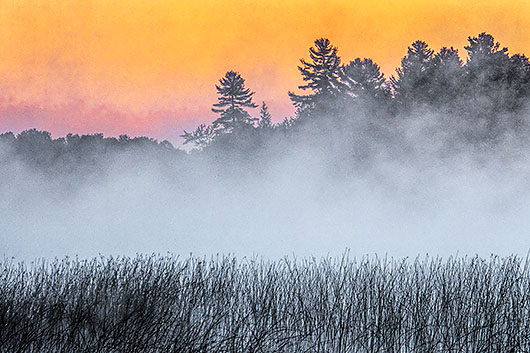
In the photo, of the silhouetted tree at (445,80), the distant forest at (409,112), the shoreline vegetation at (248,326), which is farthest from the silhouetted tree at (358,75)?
the shoreline vegetation at (248,326)

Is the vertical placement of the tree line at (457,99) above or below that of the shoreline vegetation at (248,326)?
above

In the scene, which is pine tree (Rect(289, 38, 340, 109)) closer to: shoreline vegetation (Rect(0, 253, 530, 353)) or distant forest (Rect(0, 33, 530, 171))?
Result: distant forest (Rect(0, 33, 530, 171))

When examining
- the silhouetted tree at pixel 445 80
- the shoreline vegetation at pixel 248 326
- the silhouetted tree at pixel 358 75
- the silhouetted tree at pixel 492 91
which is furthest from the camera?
the silhouetted tree at pixel 358 75

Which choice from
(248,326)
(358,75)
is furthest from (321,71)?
(248,326)

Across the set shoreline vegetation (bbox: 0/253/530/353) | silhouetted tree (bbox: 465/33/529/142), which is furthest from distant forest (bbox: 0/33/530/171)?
shoreline vegetation (bbox: 0/253/530/353)

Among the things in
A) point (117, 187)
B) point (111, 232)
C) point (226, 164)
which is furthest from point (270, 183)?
point (117, 187)

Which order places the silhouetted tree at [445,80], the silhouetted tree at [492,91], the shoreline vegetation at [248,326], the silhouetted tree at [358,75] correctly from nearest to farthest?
the shoreline vegetation at [248,326], the silhouetted tree at [492,91], the silhouetted tree at [445,80], the silhouetted tree at [358,75]

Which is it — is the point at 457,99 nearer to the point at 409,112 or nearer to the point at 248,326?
the point at 409,112

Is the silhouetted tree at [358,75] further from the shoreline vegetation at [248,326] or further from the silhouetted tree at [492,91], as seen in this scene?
the shoreline vegetation at [248,326]

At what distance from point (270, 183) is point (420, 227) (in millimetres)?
12771

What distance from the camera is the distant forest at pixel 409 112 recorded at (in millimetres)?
33406

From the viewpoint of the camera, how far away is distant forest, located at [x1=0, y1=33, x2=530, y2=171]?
33.4 metres

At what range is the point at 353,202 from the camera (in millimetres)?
40406

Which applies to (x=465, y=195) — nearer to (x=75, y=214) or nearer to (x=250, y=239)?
(x=250, y=239)
